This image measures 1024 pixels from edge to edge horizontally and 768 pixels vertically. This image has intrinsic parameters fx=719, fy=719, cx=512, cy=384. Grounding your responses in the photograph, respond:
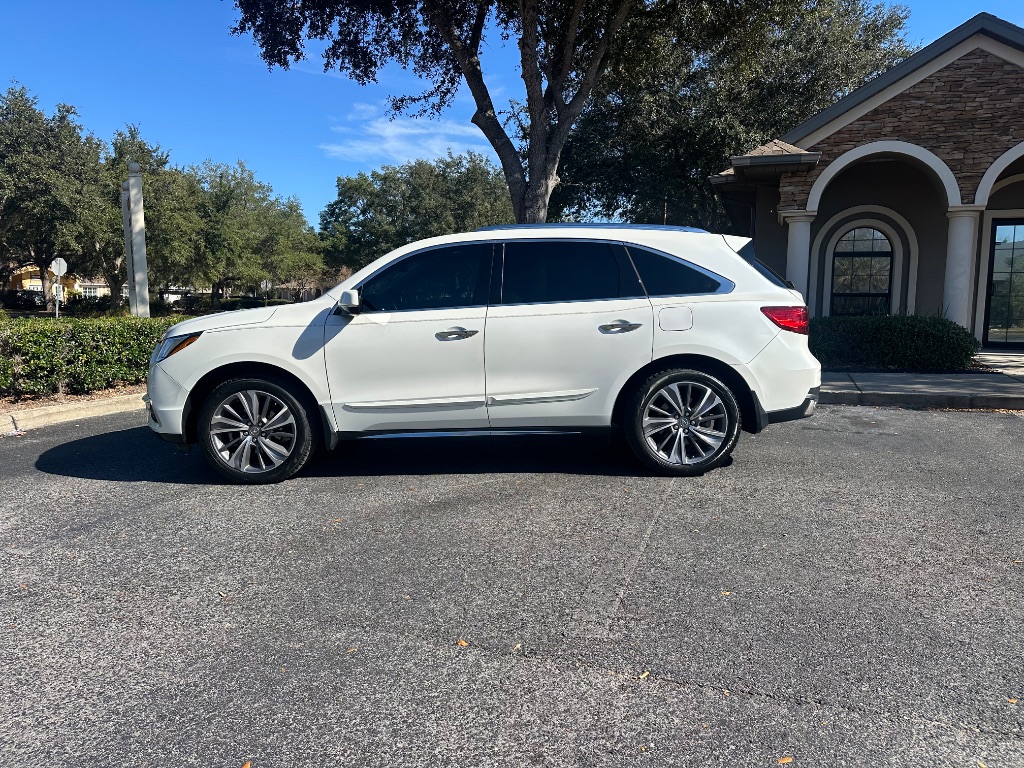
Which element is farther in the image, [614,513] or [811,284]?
[811,284]

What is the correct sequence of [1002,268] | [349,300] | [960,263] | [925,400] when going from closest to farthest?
[349,300] < [925,400] < [960,263] < [1002,268]

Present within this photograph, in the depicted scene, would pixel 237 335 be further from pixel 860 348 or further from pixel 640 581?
pixel 860 348

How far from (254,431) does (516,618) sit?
285cm

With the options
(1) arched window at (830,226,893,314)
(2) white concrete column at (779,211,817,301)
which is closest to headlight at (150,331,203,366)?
(2) white concrete column at (779,211,817,301)

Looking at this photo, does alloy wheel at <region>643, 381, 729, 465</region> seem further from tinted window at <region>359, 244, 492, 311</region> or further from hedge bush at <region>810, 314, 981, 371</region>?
hedge bush at <region>810, 314, 981, 371</region>

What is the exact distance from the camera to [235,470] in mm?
5223

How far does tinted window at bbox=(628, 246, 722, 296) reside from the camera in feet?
17.5

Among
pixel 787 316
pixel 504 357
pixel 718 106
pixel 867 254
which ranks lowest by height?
pixel 504 357

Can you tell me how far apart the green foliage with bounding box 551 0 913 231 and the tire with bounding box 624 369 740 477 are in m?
15.2

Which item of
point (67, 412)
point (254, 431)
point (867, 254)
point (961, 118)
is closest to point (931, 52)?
point (961, 118)

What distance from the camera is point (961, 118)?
11.7 m

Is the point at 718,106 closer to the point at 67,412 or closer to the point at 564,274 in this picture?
the point at 564,274

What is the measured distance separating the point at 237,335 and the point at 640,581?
11.0ft

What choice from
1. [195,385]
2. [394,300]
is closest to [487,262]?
[394,300]
